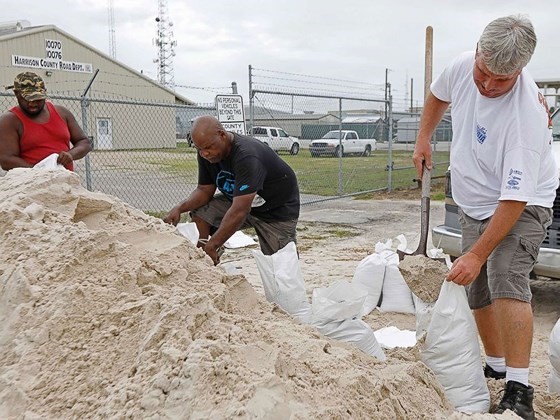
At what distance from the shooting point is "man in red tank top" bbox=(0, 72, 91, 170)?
14.1ft

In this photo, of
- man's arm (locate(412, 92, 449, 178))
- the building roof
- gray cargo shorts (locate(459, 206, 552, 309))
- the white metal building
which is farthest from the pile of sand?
the building roof

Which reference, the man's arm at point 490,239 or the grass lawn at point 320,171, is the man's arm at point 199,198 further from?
the grass lawn at point 320,171

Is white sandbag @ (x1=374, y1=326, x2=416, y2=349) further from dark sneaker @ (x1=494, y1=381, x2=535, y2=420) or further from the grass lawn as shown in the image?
the grass lawn

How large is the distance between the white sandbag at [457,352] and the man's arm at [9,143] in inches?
117

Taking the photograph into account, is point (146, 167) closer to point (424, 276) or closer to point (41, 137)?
point (41, 137)

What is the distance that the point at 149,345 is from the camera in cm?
219

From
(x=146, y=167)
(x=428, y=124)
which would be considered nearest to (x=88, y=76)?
(x=146, y=167)

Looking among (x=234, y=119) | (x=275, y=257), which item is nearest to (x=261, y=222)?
(x=275, y=257)

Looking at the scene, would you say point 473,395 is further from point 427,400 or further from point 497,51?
point 497,51

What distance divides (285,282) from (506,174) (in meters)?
1.47

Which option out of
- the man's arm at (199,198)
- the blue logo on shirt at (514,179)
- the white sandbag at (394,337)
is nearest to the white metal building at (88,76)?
the man's arm at (199,198)

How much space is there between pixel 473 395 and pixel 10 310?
2.10m

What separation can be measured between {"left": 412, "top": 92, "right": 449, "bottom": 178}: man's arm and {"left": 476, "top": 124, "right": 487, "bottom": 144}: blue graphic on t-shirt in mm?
563

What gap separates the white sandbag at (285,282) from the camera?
3.69 metres
